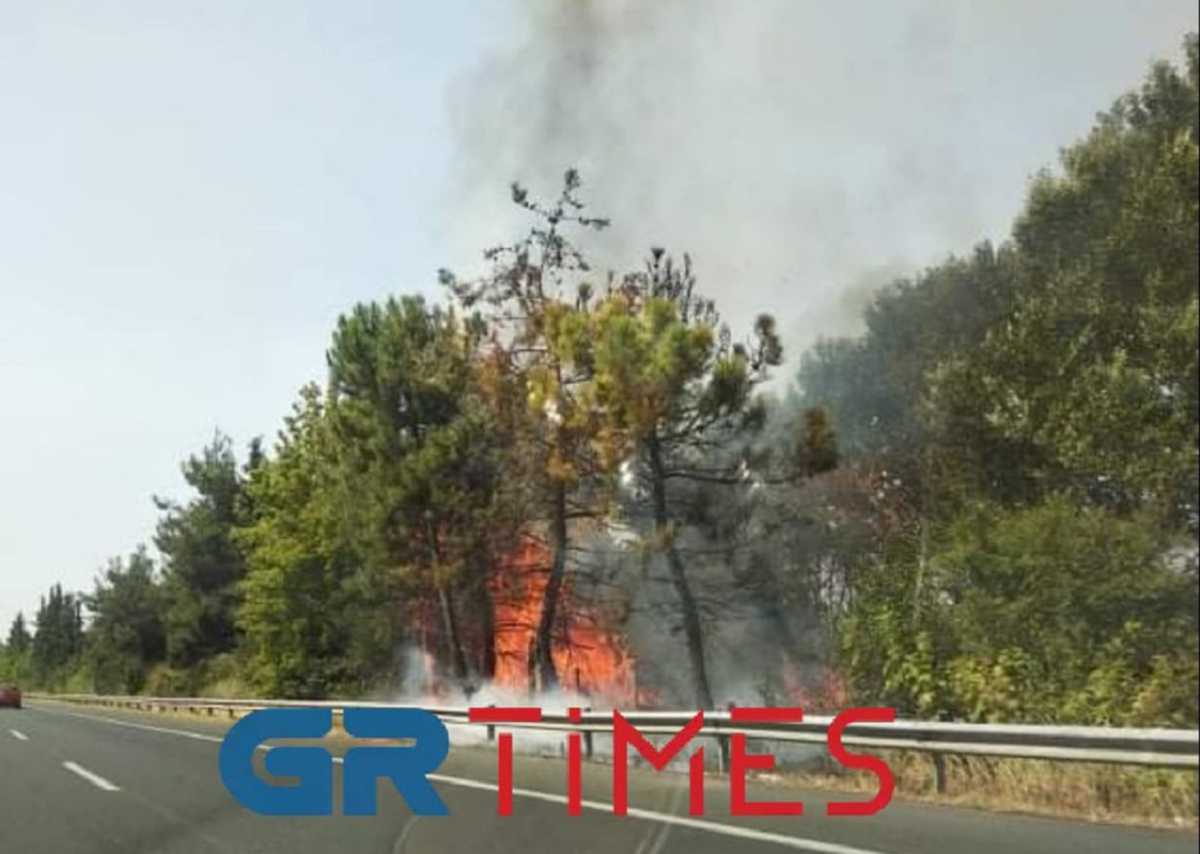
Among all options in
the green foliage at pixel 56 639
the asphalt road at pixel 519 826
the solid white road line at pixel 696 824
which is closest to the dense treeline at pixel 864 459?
the asphalt road at pixel 519 826

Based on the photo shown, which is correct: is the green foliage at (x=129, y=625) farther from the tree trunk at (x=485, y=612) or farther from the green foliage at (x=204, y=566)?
the tree trunk at (x=485, y=612)

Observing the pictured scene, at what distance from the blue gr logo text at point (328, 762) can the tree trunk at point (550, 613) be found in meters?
2.49

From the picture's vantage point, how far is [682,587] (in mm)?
18125

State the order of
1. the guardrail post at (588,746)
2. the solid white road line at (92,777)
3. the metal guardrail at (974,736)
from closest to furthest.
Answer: the metal guardrail at (974,736)
the solid white road line at (92,777)
the guardrail post at (588,746)

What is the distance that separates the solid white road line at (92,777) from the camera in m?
15.5

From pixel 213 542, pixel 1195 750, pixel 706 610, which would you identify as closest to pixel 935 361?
pixel 1195 750

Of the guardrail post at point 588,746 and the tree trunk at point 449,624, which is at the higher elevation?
the tree trunk at point 449,624

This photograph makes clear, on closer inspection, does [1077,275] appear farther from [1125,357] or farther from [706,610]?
[706,610]

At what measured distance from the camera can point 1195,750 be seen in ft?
24.9

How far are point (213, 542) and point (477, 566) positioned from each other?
43.9m

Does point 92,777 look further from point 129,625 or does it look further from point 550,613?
point 129,625

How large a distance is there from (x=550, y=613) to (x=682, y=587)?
5.52 metres

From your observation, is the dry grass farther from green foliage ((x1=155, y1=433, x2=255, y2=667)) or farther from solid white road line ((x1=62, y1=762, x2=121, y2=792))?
green foliage ((x1=155, y1=433, x2=255, y2=667))

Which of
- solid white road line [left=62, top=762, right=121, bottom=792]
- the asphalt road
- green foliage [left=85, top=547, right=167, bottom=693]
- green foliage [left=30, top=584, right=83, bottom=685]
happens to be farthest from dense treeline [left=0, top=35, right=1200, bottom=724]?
green foliage [left=30, top=584, right=83, bottom=685]
